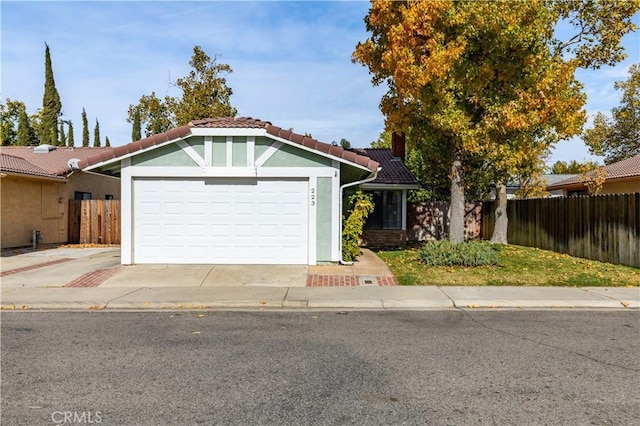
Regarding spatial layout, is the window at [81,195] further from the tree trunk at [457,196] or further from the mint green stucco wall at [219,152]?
the tree trunk at [457,196]

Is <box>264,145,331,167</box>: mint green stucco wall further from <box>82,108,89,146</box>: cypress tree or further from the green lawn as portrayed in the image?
<box>82,108,89,146</box>: cypress tree

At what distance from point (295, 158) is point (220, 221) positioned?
281 cm

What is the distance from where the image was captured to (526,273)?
11469 mm

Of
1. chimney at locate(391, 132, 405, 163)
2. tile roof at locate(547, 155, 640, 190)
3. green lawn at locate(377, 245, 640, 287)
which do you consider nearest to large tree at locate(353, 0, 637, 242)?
green lawn at locate(377, 245, 640, 287)

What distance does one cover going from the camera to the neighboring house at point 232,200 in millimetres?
12641

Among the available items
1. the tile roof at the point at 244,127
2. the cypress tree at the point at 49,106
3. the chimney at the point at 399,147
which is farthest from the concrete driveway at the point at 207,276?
the cypress tree at the point at 49,106

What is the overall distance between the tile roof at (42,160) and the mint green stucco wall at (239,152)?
823 cm

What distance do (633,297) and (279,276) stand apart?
25.2 feet

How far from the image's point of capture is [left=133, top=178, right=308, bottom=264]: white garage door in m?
12.7

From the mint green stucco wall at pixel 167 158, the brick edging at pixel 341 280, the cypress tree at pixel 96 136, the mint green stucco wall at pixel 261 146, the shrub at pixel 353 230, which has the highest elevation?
the cypress tree at pixel 96 136

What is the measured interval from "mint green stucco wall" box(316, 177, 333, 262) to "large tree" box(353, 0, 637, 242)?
3.44m

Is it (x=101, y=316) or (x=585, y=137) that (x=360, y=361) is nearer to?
(x=101, y=316)

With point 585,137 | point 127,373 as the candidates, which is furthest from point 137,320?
point 585,137

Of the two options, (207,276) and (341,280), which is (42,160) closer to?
(207,276)
